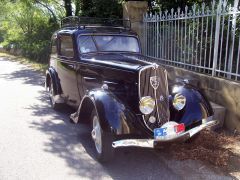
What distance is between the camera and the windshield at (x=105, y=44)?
17.5ft

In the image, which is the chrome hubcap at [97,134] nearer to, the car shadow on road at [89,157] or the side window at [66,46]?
the car shadow on road at [89,157]

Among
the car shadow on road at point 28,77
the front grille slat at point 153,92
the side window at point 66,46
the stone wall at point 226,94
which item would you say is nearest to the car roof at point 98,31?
the side window at point 66,46

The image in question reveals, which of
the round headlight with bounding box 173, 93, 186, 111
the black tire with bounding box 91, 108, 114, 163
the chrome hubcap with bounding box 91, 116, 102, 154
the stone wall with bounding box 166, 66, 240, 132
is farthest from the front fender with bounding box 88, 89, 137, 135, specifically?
the stone wall with bounding box 166, 66, 240, 132

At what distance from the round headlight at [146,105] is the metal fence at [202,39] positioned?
1.95 metres

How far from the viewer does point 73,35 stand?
543cm

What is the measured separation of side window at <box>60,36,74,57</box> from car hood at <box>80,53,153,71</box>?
448 mm

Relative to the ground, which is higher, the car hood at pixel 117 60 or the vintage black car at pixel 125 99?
the car hood at pixel 117 60

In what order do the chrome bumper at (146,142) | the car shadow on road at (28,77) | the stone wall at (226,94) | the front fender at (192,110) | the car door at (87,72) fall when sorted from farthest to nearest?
the car shadow on road at (28,77) < the stone wall at (226,94) < the car door at (87,72) < the front fender at (192,110) < the chrome bumper at (146,142)

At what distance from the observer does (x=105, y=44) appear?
A: 5445 millimetres

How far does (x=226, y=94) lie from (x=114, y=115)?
242 centimetres

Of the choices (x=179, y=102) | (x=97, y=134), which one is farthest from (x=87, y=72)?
(x=179, y=102)

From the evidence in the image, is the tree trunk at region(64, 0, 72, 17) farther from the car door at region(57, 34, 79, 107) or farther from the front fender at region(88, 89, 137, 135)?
the front fender at region(88, 89, 137, 135)

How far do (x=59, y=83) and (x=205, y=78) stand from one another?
2.97 metres

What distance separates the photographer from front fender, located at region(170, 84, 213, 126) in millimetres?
4141
